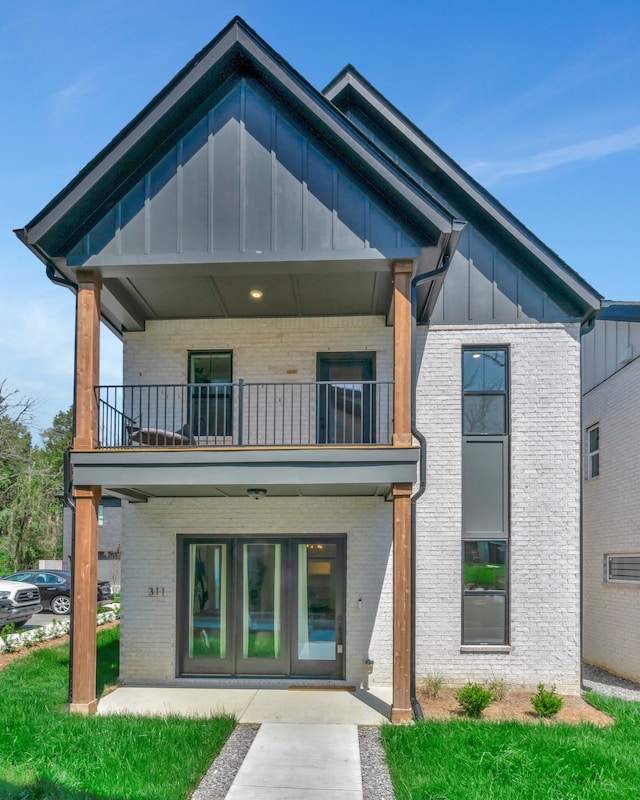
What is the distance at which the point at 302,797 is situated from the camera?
20.2ft

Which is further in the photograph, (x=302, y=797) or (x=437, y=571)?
(x=437, y=571)

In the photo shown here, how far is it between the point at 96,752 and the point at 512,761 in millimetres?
4159

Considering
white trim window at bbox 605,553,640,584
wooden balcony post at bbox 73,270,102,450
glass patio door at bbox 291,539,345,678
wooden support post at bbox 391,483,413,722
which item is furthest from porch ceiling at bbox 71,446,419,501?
white trim window at bbox 605,553,640,584

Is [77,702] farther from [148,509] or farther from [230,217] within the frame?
[230,217]

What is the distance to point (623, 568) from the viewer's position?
12.1 metres

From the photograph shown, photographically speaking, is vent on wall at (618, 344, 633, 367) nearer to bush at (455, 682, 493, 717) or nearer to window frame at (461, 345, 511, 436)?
window frame at (461, 345, 511, 436)

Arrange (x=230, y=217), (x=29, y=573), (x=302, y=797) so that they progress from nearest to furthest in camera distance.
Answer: (x=302, y=797), (x=230, y=217), (x=29, y=573)

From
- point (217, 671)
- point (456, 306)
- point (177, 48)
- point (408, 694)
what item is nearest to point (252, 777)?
point (408, 694)

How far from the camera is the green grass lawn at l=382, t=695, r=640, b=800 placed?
5933 mm

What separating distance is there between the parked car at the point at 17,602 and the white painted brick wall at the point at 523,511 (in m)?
9.95

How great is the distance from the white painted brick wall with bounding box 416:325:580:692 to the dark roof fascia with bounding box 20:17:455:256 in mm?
3091

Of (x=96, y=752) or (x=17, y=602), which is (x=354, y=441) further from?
(x=17, y=602)

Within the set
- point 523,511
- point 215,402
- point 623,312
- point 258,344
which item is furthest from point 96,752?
point 623,312

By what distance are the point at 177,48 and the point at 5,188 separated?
365 centimetres
